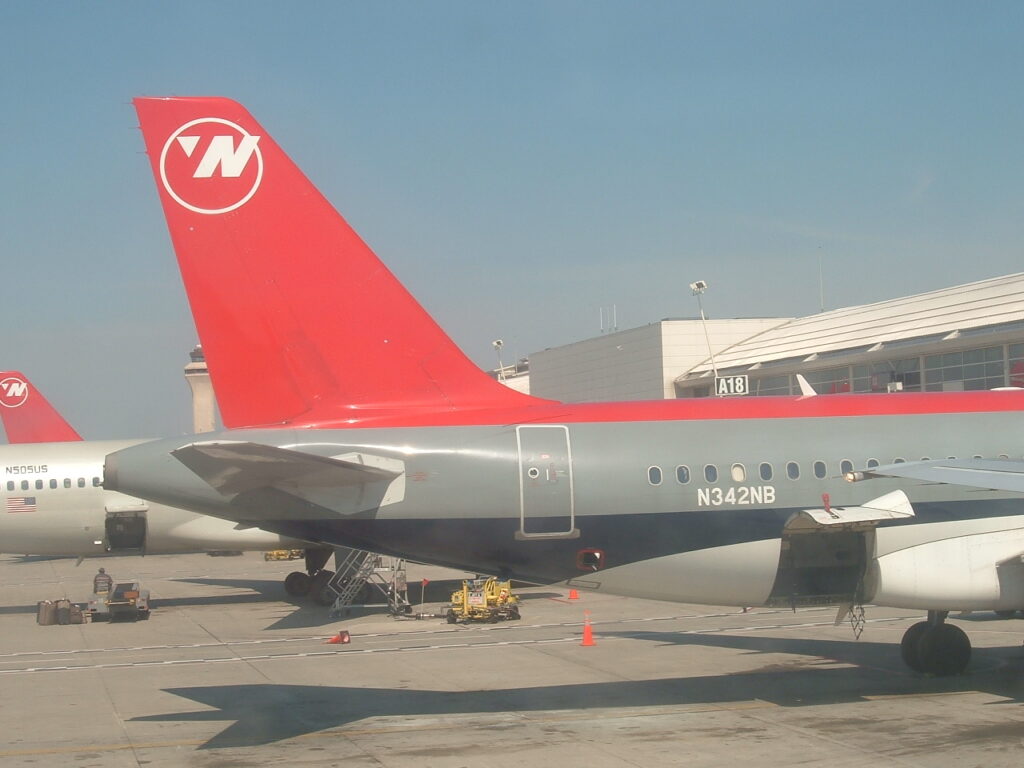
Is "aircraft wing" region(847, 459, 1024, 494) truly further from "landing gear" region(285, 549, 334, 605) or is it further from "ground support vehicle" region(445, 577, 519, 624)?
"landing gear" region(285, 549, 334, 605)

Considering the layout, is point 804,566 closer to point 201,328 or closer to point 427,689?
point 427,689

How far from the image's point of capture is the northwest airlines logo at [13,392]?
A: 157 ft

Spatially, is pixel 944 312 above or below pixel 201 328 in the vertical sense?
above

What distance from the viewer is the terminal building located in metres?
39.4

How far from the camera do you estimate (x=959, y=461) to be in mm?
15891

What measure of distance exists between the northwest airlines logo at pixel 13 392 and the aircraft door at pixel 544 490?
37.5 m

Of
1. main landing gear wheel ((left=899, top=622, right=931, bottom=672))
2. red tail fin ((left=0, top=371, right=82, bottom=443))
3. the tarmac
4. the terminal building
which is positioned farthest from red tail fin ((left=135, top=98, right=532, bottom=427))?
red tail fin ((left=0, top=371, right=82, bottom=443))

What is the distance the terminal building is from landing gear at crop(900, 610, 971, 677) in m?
14.0

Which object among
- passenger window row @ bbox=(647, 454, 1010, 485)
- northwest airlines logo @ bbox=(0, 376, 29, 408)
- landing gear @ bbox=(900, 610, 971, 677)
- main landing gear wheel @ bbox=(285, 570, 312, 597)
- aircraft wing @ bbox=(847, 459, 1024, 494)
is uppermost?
northwest airlines logo @ bbox=(0, 376, 29, 408)

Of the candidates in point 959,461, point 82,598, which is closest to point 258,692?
point 959,461

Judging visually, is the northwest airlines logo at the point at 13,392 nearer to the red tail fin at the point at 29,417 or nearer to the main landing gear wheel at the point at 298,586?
the red tail fin at the point at 29,417

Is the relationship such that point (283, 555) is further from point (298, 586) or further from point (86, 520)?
point (86, 520)

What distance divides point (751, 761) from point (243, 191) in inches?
410

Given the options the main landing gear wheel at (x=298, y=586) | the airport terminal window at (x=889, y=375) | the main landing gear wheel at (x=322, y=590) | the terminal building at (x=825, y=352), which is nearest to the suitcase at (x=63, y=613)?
the main landing gear wheel at (x=322, y=590)
